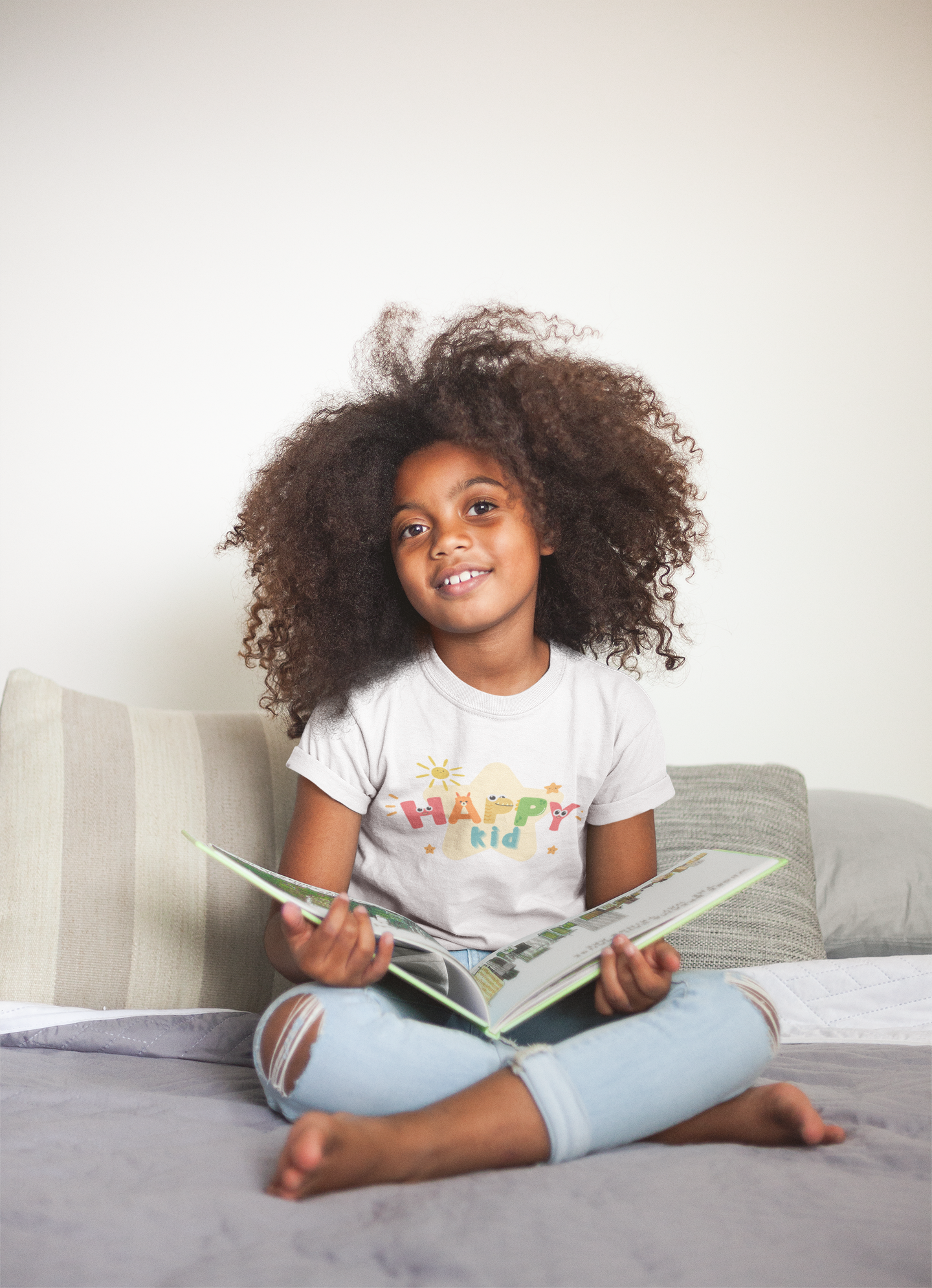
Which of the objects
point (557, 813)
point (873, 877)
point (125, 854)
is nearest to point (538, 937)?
point (557, 813)

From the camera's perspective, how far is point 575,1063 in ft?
2.28

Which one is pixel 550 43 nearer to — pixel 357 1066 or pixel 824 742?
pixel 824 742

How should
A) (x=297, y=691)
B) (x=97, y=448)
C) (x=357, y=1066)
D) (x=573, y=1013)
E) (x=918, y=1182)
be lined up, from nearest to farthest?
1. (x=918, y=1182)
2. (x=357, y=1066)
3. (x=573, y=1013)
4. (x=297, y=691)
5. (x=97, y=448)

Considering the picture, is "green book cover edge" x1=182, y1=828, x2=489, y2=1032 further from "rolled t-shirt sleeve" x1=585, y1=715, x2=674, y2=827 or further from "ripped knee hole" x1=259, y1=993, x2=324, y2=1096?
"rolled t-shirt sleeve" x1=585, y1=715, x2=674, y2=827

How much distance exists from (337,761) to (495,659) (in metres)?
0.20

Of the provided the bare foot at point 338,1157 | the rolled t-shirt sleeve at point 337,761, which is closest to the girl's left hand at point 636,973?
the bare foot at point 338,1157

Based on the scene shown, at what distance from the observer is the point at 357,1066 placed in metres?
0.73

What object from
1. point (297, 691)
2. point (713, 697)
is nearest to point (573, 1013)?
point (297, 691)

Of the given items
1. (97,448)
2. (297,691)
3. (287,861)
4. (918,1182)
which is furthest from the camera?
(97,448)

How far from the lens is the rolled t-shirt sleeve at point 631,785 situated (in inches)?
43.4

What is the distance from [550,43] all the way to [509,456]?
1.15m

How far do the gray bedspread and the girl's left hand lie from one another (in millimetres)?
115

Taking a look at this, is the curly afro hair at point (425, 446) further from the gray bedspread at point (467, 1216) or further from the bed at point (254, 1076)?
the gray bedspread at point (467, 1216)

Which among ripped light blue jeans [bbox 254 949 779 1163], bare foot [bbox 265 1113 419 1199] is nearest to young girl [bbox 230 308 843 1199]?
ripped light blue jeans [bbox 254 949 779 1163]
